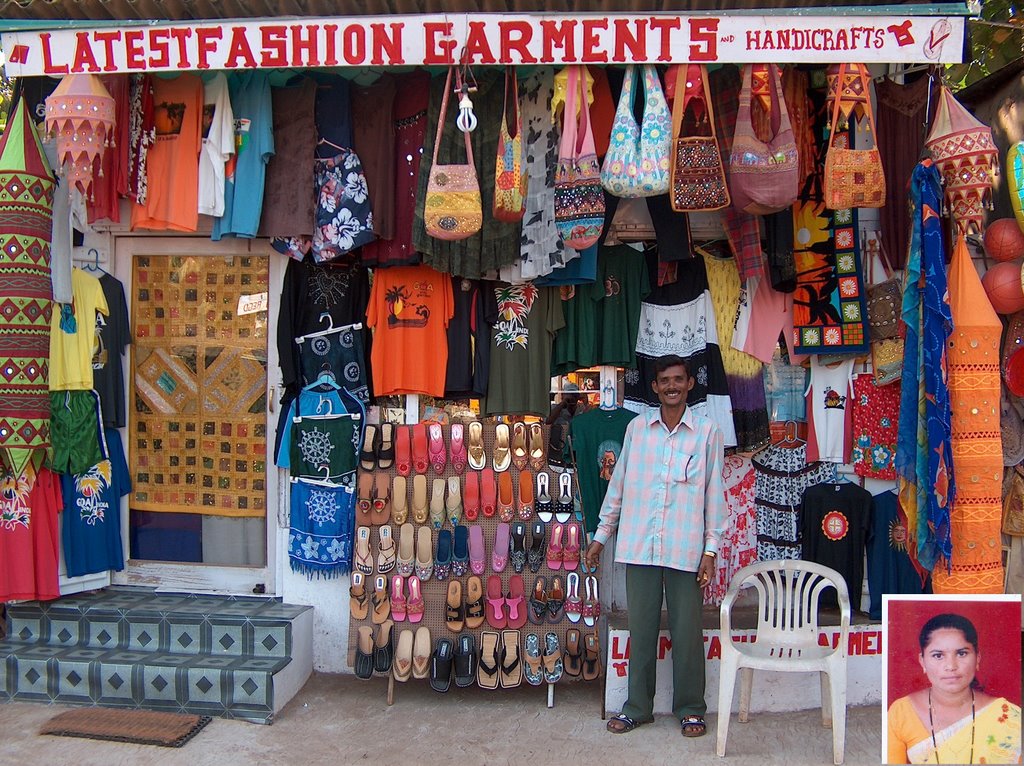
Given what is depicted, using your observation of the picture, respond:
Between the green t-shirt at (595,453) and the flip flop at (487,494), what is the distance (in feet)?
1.63

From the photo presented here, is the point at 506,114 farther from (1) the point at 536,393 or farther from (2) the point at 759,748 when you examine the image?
(2) the point at 759,748

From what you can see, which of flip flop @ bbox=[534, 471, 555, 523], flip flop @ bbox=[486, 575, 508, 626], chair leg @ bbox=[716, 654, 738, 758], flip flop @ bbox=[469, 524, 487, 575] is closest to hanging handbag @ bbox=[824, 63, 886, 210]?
flip flop @ bbox=[534, 471, 555, 523]

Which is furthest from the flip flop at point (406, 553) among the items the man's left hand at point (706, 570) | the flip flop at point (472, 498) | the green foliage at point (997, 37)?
the green foliage at point (997, 37)

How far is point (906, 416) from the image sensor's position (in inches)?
161

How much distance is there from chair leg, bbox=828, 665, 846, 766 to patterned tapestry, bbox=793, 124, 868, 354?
180 cm

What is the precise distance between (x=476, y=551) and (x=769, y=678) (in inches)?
66.3

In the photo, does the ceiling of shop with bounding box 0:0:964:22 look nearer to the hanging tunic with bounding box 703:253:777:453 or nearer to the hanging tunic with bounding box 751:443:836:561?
the hanging tunic with bounding box 703:253:777:453

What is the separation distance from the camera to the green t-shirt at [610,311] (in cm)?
490

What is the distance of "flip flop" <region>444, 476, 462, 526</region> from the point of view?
15.7 feet

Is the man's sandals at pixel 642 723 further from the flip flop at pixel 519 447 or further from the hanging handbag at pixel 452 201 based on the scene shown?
the hanging handbag at pixel 452 201

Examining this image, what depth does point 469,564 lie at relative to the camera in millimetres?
4754

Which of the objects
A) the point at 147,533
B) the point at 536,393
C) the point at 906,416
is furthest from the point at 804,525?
the point at 147,533

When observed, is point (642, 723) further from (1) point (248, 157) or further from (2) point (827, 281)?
(1) point (248, 157)

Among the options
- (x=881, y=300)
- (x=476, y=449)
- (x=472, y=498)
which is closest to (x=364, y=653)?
(x=472, y=498)
